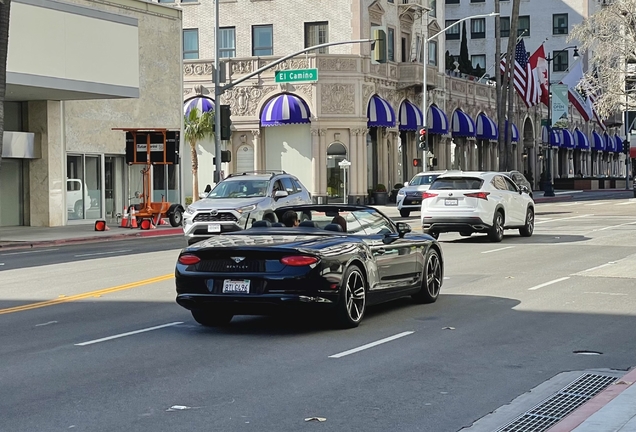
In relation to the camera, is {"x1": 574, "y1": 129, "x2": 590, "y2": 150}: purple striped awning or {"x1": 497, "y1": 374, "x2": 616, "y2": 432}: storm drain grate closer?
{"x1": 497, "y1": 374, "x2": 616, "y2": 432}: storm drain grate

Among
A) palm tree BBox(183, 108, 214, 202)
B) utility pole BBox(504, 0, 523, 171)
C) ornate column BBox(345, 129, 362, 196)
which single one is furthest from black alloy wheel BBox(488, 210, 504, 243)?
utility pole BBox(504, 0, 523, 171)

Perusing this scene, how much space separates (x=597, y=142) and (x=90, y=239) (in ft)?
270

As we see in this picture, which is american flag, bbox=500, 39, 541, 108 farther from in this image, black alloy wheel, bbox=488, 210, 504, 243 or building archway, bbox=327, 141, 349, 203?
black alloy wheel, bbox=488, 210, 504, 243

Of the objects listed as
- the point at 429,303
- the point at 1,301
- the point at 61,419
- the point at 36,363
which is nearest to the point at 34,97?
the point at 1,301

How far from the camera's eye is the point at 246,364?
10109mm

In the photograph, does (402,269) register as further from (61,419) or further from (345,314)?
(61,419)

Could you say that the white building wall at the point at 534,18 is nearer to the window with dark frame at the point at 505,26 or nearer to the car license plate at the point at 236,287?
the window with dark frame at the point at 505,26

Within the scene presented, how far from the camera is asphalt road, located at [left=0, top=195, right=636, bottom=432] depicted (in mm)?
8070

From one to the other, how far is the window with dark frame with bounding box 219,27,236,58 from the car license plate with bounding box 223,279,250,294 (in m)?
51.8

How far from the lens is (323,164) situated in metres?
58.9

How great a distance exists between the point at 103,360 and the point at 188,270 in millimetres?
1987

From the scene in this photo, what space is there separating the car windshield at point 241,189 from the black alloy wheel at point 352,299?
14.4m

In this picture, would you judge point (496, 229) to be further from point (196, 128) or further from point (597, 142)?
point (597, 142)

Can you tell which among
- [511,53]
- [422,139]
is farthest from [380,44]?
[511,53]
